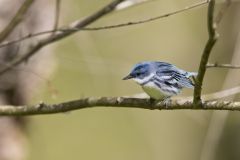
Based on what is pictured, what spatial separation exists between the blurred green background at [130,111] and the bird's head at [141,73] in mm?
2978

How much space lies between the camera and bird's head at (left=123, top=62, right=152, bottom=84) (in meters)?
2.19

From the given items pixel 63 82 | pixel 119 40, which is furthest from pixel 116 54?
pixel 63 82

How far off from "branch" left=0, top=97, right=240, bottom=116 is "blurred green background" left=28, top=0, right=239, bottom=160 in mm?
2757

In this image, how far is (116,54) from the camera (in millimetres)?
5898

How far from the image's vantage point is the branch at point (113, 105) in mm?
1909

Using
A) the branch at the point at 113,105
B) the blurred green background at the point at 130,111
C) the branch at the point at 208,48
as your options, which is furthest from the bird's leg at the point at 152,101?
the blurred green background at the point at 130,111

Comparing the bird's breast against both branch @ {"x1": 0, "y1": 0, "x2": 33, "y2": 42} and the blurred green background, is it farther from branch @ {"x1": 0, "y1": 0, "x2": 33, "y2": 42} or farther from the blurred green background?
the blurred green background

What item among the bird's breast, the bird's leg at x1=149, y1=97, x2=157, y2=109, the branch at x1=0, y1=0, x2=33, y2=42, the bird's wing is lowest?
the bird's leg at x1=149, y1=97, x2=157, y2=109

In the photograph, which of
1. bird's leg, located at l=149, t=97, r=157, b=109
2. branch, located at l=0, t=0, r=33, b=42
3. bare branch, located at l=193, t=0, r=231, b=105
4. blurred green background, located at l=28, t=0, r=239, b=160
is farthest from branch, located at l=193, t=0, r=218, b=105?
blurred green background, located at l=28, t=0, r=239, b=160

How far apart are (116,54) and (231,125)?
132cm

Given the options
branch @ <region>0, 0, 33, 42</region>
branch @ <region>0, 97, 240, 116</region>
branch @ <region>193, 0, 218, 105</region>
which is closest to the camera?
branch @ <region>193, 0, 218, 105</region>

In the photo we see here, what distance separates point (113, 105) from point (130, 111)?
11.7ft

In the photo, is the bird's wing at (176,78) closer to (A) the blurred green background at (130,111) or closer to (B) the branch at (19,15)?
(B) the branch at (19,15)

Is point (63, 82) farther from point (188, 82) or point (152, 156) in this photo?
point (188, 82)
